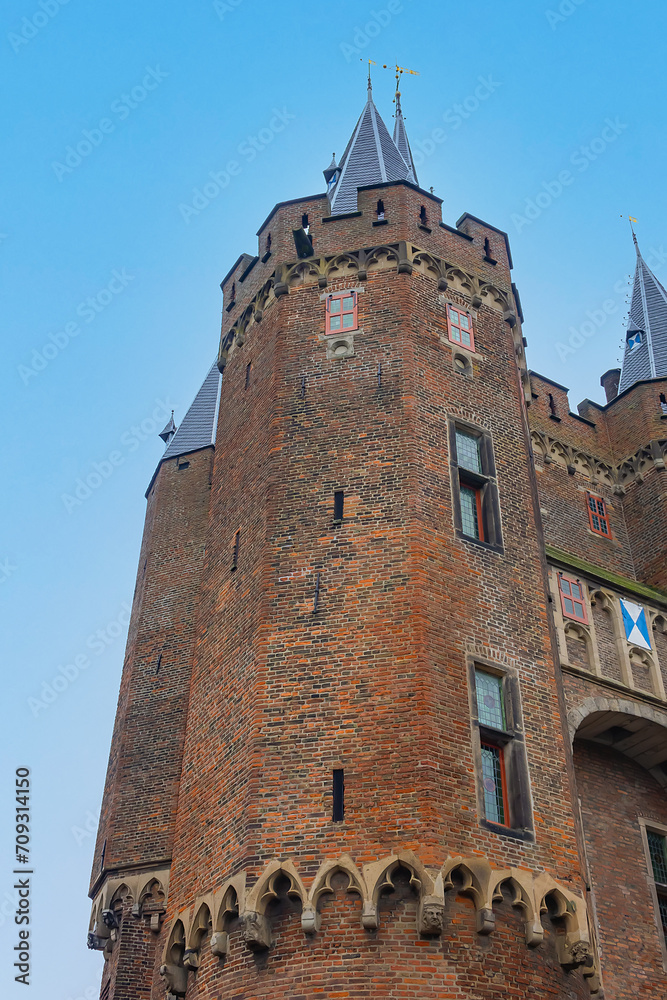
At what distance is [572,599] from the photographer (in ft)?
69.4

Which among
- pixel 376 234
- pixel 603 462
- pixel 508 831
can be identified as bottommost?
pixel 508 831

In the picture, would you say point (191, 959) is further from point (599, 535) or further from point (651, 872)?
point (599, 535)

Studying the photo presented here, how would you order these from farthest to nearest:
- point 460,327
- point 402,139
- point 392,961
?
point 402,139 → point 460,327 → point 392,961

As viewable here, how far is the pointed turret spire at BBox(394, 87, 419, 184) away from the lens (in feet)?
116

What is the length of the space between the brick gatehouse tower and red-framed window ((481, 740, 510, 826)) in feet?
0.12

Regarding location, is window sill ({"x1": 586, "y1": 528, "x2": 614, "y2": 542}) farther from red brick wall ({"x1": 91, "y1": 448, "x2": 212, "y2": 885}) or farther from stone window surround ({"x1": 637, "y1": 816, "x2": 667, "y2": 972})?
red brick wall ({"x1": 91, "y1": 448, "x2": 212, "y2": 885})

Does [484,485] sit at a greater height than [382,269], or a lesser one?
lesser

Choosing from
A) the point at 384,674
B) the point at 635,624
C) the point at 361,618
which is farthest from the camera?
the point at 635,624

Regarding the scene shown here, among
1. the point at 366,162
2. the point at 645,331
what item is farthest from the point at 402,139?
the point at 645,331

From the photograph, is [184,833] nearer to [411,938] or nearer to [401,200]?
[411,938]

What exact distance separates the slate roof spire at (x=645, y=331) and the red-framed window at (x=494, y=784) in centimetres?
1612

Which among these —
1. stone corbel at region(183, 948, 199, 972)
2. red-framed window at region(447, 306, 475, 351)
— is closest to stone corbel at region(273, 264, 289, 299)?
red-framed window at region(447, 306, 475, 351)

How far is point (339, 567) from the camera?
17781 mm

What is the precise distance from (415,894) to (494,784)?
247cm
